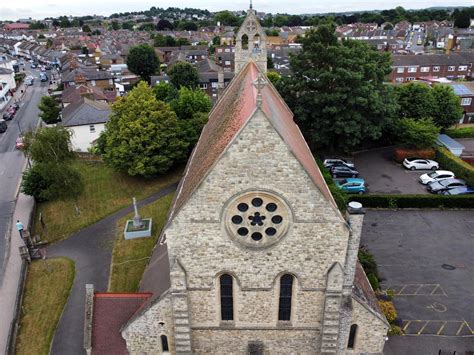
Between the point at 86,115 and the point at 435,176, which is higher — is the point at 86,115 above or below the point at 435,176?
above

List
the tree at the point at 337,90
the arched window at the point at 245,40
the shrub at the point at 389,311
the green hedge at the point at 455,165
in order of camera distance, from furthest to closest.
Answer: the tree at the point at 337,90 → the green hedge at the point at 455,165 → the arched window at the point at 245,40 → the shrub at the point at 389,311

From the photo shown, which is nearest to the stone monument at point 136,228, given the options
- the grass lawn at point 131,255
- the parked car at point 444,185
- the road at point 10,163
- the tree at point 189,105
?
the grass lawn at point 131,255

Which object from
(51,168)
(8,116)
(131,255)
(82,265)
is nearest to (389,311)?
(131,255)

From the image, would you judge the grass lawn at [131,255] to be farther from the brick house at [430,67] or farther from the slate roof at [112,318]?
the brick house at [430,67]

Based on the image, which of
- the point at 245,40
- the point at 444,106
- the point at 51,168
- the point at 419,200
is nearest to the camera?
the point at 51,168

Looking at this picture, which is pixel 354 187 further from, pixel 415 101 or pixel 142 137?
pixel 142 137

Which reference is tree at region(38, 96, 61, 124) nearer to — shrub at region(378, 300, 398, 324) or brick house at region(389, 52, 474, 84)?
shrub at region(378, 300, 398, 324)

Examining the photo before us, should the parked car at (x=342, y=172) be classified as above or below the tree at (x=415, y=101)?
below
